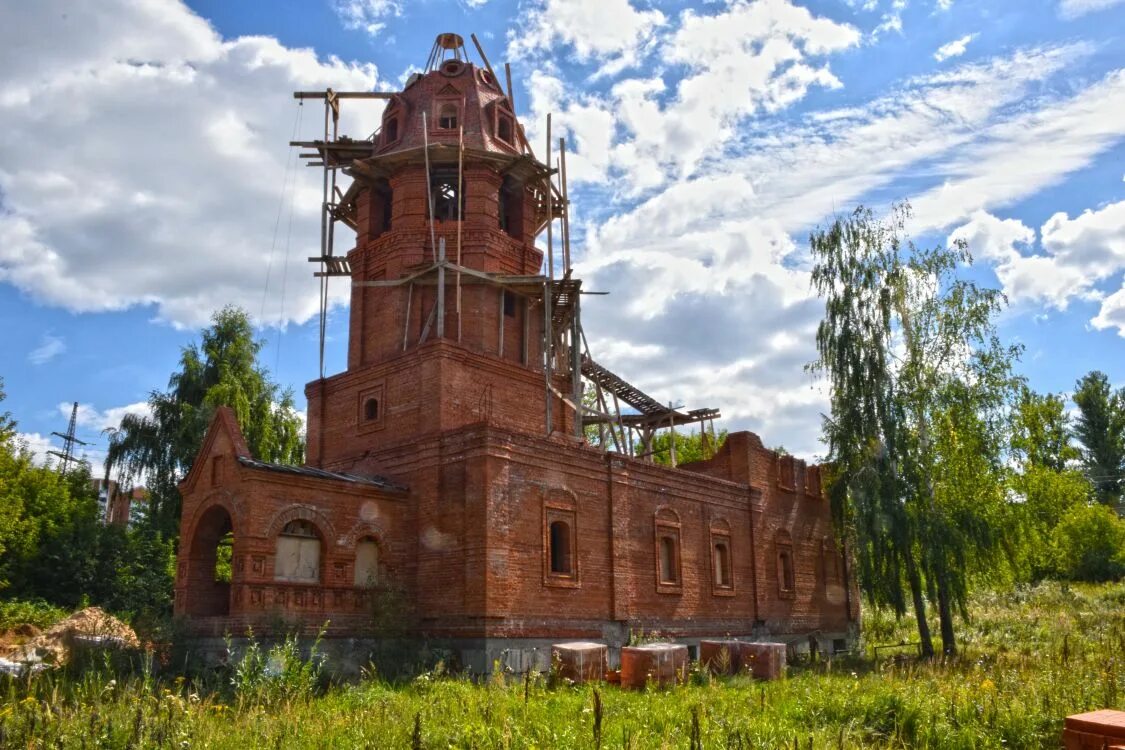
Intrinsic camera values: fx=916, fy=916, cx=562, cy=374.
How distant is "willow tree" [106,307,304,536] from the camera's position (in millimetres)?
31672

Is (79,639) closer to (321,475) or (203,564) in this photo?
(203,564)

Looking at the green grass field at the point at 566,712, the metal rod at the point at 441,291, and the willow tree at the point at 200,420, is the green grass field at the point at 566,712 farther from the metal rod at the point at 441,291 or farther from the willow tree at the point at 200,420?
the willow tree at the point at 200,420

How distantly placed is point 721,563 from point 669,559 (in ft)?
8.03

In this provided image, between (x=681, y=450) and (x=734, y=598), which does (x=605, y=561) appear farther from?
(x=681, y=450)

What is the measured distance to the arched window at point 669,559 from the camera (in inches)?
878

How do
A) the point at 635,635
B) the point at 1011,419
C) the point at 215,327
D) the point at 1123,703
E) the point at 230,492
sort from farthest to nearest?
the point at 215,327, the point at 1011,419, the point at 635,635, the point at 230,492, the point at 1123,703

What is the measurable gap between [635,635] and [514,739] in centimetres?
1209

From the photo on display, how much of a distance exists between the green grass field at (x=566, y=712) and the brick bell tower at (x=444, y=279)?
7548 mm

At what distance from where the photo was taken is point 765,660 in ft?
51.4

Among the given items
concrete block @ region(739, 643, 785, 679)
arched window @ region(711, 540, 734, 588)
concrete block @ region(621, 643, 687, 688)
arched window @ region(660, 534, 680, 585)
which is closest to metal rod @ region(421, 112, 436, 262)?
arched window @ region(660, 534, 680, 585)

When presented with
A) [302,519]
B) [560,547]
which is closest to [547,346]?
[560,547]

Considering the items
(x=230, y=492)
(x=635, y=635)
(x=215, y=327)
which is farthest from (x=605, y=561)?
(x=215, y=327)

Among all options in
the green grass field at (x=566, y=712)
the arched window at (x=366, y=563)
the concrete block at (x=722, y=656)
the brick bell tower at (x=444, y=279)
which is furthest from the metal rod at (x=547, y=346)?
the green grass field at (x=566, y=712)

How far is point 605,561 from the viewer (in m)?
20.4
